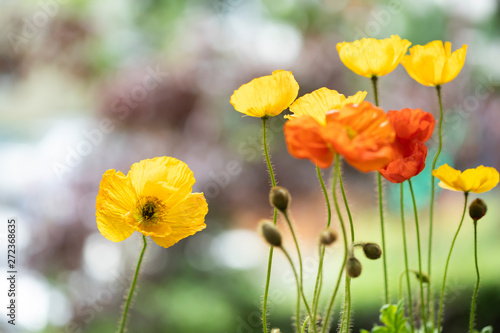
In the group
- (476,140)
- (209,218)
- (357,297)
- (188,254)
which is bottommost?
(357,297)

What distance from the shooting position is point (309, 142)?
1.09 ft

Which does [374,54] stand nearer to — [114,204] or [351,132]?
[351,132]

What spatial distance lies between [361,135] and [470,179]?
172mm

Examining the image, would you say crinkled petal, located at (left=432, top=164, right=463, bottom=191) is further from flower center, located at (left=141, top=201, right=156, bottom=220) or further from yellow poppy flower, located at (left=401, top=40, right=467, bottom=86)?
flower center, located at (left=141, top=201, right=156, bottom=220)

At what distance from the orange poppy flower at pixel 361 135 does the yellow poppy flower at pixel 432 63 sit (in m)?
0.16

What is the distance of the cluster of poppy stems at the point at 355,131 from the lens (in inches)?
13.0

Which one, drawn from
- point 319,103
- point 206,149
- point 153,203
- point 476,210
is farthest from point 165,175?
point 206,149

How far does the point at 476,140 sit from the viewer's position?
371 cm

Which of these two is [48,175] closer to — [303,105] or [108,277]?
[108,277]

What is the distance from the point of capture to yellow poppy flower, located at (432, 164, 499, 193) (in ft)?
1.47

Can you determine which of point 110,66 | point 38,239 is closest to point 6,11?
point 110,66

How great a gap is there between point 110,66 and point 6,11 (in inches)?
32.1

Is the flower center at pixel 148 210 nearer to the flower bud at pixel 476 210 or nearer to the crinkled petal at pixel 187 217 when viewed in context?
the crinkled petal at pixel 187 217

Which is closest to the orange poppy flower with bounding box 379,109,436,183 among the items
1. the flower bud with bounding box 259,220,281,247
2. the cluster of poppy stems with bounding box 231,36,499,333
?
the cluster of poppy stems with bounding box 231,36,499,333
